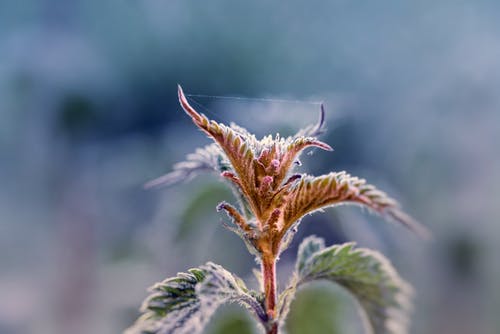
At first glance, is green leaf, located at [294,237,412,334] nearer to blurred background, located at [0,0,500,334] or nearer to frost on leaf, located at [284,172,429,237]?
frost on leaf, located at [284,172,429,237]

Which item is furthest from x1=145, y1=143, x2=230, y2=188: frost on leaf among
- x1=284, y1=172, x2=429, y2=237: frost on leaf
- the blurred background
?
the blurred background

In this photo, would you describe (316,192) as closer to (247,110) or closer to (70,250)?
(247,110)

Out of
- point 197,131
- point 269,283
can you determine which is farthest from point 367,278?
point 197,131

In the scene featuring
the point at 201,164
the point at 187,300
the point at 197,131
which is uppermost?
the point at 197,131

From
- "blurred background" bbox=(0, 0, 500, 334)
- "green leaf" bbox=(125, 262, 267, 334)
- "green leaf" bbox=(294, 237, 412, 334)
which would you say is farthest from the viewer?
"blurred background" bbox=(0, 0, 500, 334)

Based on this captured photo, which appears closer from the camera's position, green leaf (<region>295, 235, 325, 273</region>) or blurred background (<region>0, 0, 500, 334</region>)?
green leaf (<region>295, 235, 325, 273</region>)

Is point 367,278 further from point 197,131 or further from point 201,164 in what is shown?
point 197,131

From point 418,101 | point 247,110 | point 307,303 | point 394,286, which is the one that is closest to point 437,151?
point 418,101
